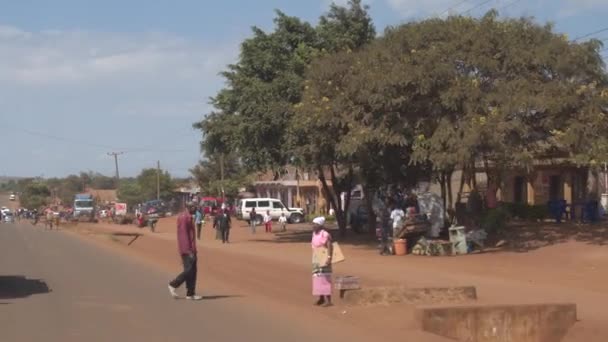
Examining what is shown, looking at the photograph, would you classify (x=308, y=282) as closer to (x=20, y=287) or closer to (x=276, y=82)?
(x=20, y=287)

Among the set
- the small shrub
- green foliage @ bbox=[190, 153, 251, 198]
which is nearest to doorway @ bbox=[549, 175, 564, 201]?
the small shrub

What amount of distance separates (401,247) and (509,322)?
15478 mm

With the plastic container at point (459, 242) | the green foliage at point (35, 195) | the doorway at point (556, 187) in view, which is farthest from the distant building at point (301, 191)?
the green foliage at point (35, 195)

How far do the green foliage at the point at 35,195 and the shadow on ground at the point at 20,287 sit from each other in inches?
6066

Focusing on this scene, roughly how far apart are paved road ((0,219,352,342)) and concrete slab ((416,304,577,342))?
214cm

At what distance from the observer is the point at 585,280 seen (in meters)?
19.7

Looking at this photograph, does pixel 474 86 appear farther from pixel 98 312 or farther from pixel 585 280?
pixel 98 312

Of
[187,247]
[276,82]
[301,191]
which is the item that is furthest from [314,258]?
[301,191]

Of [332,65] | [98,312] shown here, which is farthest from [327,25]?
[98,312]

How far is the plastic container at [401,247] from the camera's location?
2873 centimetres

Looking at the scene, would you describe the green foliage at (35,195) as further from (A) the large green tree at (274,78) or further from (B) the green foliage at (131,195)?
A: (A) the large green tree at (274,78)

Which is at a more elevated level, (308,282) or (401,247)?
(401,247)

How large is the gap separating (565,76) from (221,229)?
19.4 meters

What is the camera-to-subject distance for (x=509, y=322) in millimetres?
13305
